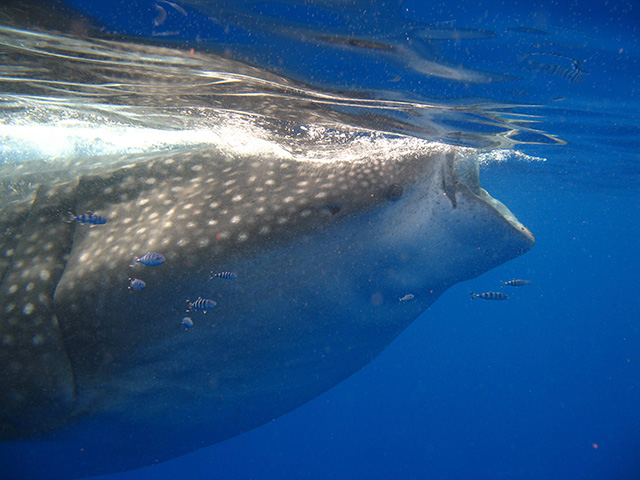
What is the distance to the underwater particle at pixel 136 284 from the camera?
282cm

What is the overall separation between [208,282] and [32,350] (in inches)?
53.4

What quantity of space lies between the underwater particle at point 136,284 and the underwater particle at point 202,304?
34 centimetres

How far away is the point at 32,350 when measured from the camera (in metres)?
2.88

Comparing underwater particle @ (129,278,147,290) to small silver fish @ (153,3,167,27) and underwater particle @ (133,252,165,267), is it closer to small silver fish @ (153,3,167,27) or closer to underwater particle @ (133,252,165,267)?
underwater particle @ (133,252,165,267)

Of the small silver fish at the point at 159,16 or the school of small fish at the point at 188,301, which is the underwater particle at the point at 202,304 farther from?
the small silver fish at the point at 159,16

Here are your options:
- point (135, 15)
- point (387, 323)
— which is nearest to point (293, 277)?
point (387, 323)

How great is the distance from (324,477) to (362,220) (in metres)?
39.6

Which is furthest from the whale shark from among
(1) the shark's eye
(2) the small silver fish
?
(2) the small silver fish

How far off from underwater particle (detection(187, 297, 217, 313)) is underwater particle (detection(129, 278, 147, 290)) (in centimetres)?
34

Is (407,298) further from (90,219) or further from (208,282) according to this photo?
(90,219)

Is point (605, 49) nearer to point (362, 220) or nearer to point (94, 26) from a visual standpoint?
point (362, 220)

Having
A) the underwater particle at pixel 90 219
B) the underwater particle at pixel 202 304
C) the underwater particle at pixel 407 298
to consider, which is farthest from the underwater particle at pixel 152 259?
the underwater particle at pixel 407 298

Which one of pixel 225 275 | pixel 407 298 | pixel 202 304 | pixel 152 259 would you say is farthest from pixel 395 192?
pixel 152 259

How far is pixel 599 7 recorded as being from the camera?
428 cm
